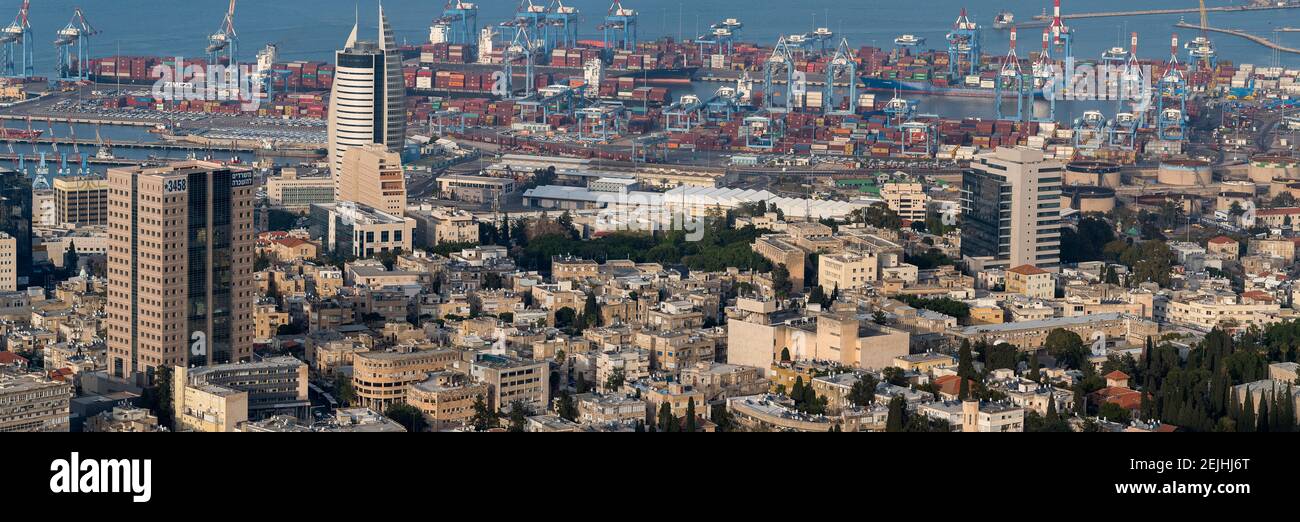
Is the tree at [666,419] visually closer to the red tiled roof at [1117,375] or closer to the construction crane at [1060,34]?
the red tiled roof at [1117,375]

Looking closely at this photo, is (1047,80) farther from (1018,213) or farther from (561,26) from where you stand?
(1018,213)

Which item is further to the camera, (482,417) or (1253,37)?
(1253,37)

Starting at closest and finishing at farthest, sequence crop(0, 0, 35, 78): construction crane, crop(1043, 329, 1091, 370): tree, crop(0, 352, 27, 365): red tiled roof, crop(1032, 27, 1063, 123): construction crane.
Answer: crop(0, 352, 27, 365): red tiled roof, crop(1043, 329, 1091, 370): tree, crop(1032, 27, 1063, 123): construction crane, crop(0, 0, 35, 78): construction crane

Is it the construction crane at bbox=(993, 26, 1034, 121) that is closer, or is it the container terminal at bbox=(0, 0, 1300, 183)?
the container terminal at bbox=(0, 0, 1300, 183)

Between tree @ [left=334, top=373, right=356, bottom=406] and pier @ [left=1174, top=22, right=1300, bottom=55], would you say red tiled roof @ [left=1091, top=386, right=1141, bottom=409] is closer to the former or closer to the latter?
tree @ [left=334, top=373, right=356, bottom=406]

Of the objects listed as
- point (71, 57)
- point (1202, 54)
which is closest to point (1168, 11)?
point (1202, 54)
